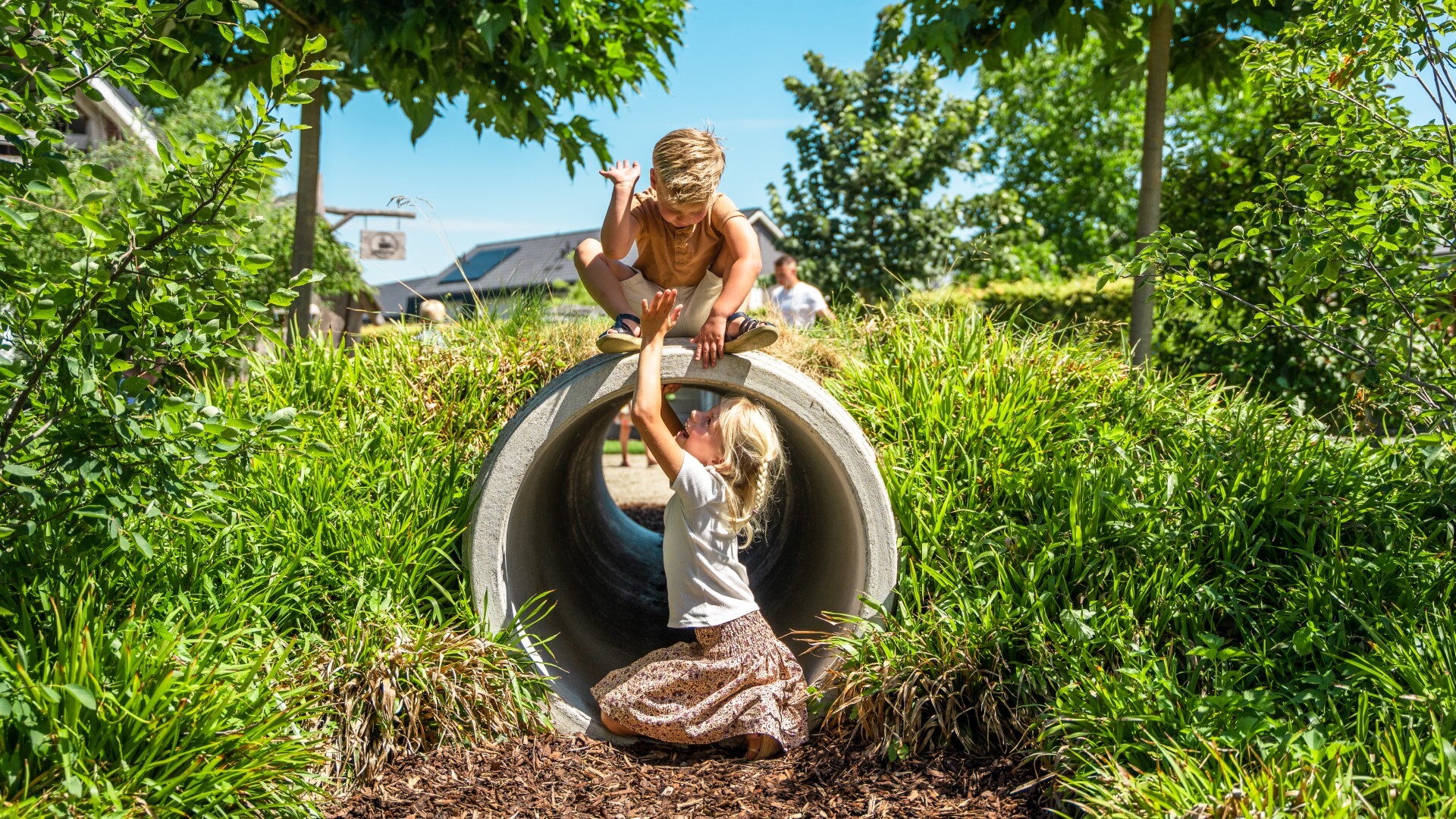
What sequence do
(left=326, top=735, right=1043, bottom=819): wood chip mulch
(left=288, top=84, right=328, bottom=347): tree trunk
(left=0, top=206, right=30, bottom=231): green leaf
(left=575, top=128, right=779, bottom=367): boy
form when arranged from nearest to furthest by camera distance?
(left=0, top=206, right=30, bottom=231): green leaf, (left=326, top=735, right=1043, bottom=819): wood chip mulch, (left=575, top=128, right=779, bottom=367): boy, (left=288, top=84, right=328, bottom=347): tree trunk

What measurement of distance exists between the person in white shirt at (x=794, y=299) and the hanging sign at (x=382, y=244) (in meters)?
3.26

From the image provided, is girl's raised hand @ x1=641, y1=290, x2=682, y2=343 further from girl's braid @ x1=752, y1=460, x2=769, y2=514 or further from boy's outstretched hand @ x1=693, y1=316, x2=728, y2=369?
girl's braid @ x1=752, y1=460, x2=769, y2=514

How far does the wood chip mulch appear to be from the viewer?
2.87 m

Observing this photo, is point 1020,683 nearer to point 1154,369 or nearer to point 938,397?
point 938,397

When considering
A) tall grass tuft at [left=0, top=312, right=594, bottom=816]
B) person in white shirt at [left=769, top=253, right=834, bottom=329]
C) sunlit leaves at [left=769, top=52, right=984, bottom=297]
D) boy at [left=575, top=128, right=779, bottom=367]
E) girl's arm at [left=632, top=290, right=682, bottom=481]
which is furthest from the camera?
sunlit leaves at [left=769, top=52, right=984, bottom=297]

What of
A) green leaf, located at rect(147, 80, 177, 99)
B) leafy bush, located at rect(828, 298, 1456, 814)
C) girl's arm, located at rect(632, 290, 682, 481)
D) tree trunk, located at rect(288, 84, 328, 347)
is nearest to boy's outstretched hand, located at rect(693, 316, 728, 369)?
girl's arm, located at rect(632, 290, 682, 481)

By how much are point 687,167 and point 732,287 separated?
44 centimetres

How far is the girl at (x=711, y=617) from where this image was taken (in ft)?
10.9

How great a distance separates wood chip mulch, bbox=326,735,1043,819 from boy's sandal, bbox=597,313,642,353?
4.37 ft

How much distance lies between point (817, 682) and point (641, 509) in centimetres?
481

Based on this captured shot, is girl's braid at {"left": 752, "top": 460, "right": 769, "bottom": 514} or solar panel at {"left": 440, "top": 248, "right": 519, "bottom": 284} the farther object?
solar panel at {"left": 440, "top": 248, "right": 519, "bottom": 284}

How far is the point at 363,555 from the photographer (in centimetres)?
335

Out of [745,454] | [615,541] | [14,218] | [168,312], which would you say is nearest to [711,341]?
[745,454]

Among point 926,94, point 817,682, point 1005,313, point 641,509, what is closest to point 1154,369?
point 817,682
